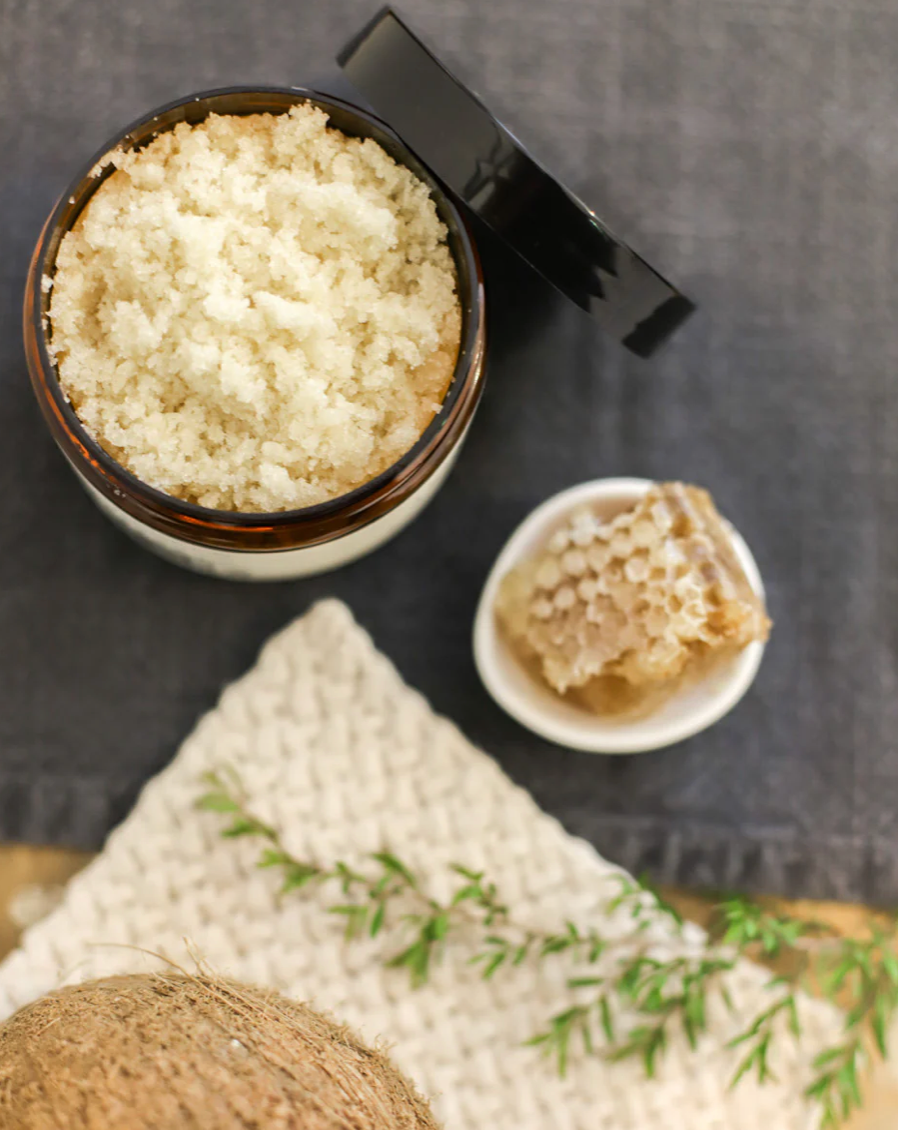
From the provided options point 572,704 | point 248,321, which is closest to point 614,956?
point 572,704

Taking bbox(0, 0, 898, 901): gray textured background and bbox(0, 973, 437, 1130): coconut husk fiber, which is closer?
bbox(0, 973, 437, 1130): coconut husk fiber

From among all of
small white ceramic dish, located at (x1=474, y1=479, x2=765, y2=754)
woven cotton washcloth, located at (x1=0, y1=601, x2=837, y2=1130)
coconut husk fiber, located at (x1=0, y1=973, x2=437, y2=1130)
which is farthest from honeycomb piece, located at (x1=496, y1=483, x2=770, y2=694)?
coconut husk fiber, located at (x1=0, y1=973, x2=437, y2=1130)

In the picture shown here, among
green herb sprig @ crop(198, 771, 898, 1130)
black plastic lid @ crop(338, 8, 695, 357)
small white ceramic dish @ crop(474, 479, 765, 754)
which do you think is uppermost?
black plastic lid @ crop(338, 8, 695, 357)

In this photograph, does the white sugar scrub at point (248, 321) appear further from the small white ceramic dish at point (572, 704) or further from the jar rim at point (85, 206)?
the small white ceramic dish at point (572, 704)

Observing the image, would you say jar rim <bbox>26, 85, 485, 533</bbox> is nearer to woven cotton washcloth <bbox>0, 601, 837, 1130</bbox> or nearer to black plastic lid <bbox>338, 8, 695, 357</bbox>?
black plastic lid <bbox>338, 8, 695, 357</bbox>

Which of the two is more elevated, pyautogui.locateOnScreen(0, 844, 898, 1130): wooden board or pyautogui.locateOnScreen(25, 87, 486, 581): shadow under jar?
pyautogui.locateOnScreen(25, 87, 486, 581): shadow under jar

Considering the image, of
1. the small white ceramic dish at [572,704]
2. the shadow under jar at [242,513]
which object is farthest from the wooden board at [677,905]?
the shadow under jar at [242,513]
